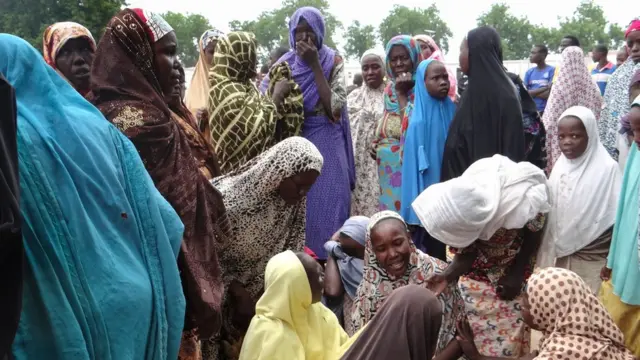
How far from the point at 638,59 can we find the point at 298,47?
3.58 metres

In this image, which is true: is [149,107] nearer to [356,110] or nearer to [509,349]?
[509,349]

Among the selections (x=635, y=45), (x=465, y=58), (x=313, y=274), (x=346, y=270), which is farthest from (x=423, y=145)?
(x=635, y=45)

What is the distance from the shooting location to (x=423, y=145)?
5867 millimetres

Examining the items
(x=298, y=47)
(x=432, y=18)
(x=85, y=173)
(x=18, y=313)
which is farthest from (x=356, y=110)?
(x=432, y=18)

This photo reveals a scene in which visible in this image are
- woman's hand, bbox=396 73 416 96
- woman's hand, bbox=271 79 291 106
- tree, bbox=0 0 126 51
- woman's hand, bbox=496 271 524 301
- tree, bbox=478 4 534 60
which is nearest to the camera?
woman's hand, bbox=496 271 524 301

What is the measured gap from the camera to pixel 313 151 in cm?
391

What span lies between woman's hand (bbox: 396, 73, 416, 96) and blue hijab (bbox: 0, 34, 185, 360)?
4.10 metres

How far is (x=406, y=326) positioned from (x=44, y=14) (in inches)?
438

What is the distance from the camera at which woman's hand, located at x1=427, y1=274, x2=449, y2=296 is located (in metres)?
3.97

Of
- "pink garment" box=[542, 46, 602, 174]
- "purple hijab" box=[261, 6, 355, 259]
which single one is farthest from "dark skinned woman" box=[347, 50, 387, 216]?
"pink garment" box=[542, 46, 602, 174]

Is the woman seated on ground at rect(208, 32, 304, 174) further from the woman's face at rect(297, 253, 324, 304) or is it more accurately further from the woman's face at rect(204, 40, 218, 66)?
the woman's face at rect(204, 40, 218, 66)

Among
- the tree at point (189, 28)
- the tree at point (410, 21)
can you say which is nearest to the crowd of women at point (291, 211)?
the tree at point (189, 28)

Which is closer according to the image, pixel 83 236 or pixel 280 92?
pixel 83 236

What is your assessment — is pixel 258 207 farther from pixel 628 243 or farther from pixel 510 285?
pixel 628 243
